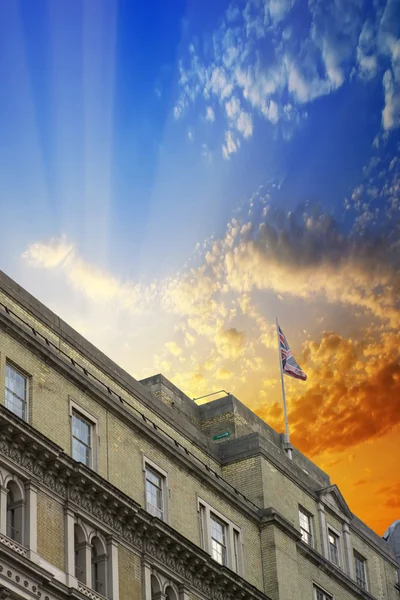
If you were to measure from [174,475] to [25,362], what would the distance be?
9735mm

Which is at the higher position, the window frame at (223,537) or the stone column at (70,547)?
the window frame at (223,537)

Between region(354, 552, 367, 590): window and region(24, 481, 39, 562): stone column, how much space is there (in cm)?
2692

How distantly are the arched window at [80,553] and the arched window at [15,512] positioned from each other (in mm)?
3065

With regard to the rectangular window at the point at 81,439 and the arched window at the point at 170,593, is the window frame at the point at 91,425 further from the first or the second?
the arched window at the point at 170,593

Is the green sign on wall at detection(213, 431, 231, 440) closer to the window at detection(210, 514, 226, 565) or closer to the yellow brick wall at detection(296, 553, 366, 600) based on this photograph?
the yellow brick wall at detection(296, 553, 366, 600)

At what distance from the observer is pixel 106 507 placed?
52.8 meters

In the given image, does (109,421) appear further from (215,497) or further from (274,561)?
(274,561)

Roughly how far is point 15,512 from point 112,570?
17.1ft

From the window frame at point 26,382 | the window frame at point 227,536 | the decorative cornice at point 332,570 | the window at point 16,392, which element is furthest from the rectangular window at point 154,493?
the decorative cornice at point 332,570

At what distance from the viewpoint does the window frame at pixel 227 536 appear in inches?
2344

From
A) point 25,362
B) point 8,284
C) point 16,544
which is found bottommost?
point 16,544

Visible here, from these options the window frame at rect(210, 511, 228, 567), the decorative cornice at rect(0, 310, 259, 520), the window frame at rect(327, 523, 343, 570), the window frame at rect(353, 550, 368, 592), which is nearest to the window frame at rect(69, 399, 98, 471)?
the decorative cornice at rect(0, 310, 259, 520)

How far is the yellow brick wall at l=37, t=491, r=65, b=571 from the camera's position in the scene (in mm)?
49156

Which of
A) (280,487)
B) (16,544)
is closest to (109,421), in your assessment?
(16,544)
